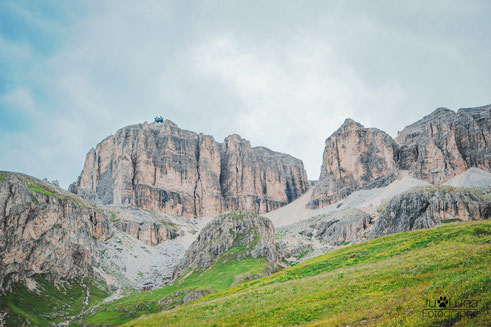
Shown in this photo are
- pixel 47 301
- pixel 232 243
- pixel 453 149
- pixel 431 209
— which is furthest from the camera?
pixel 453 149

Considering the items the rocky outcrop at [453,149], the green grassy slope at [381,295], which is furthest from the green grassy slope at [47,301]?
the rocky outcrop at [453,149]

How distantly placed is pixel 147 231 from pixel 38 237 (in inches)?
2654

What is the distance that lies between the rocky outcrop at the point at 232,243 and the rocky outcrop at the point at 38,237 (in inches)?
1199

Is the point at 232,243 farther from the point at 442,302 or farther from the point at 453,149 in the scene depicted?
the point at 453,149

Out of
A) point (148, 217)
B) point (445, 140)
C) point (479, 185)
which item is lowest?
point (479, 185)

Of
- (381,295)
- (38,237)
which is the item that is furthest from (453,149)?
(38,237)

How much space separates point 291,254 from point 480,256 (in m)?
86.7

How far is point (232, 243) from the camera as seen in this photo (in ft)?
305

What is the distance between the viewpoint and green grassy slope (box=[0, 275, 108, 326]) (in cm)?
6681

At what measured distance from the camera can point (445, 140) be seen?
180 m

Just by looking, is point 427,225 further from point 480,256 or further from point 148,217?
point 148,217

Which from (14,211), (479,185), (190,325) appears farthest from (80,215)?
(479,185)

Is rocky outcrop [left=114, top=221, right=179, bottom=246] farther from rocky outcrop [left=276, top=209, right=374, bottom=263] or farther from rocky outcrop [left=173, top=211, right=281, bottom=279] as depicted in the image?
rocky outcrop [left=276, top=209, right=374, bottom=263]

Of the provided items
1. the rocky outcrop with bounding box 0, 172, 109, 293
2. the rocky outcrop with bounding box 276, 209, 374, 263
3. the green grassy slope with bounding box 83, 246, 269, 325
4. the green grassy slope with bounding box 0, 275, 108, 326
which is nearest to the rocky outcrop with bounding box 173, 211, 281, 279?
the green grassy slope with bounding box 83, 246, 269, 325
